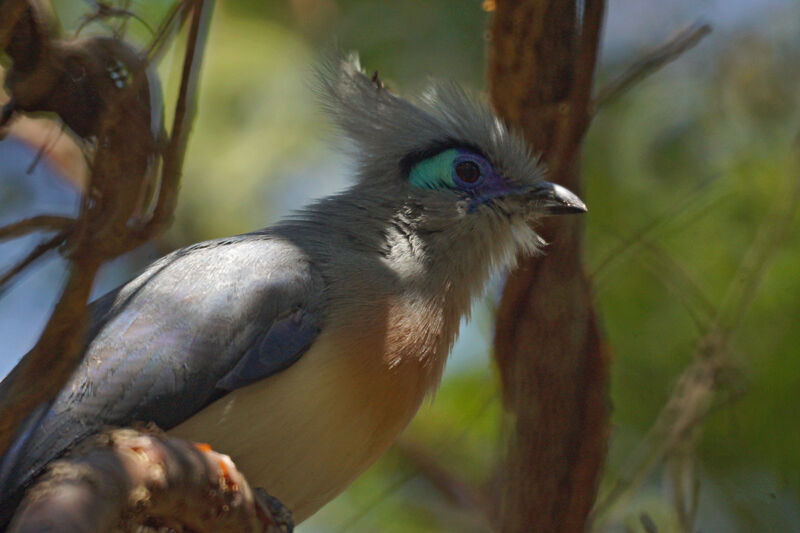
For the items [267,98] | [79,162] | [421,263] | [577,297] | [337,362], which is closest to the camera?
[337,362]

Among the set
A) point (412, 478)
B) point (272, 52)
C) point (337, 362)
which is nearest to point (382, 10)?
point (272, 52)

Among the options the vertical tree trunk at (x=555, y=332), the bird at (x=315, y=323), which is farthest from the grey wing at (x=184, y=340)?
the vertical tree trunk at (x=555, y=332)

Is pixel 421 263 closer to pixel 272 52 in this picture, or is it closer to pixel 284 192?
pixel 284 192

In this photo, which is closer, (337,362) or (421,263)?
(337,362)

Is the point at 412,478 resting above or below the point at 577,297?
below

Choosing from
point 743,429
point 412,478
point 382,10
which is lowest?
point 412,478

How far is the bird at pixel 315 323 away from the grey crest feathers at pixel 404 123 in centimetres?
1

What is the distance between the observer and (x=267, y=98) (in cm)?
712

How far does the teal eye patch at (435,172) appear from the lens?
4.80 meters

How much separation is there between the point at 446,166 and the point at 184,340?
1.60 m

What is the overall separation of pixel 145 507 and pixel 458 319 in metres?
2.07

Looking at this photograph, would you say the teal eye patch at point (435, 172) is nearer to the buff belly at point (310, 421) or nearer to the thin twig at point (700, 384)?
the buff belly at point (310, 421)

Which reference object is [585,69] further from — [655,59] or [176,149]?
[176,149]

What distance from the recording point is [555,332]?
4953 millimetres
